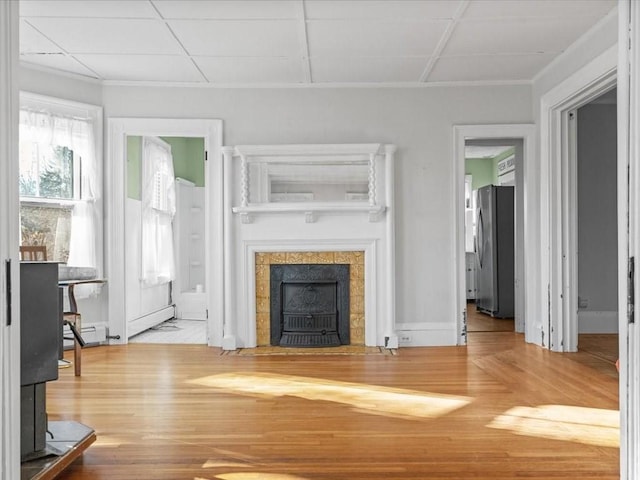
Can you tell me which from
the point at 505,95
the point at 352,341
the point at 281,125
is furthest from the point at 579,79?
the point at 352,341

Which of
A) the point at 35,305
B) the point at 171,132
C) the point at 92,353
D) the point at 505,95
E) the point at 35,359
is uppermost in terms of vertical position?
the point at 505,95

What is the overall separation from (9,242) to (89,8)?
274 centimetres

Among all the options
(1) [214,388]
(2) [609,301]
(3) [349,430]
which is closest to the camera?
(3) [349,430]

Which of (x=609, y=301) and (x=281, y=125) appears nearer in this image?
(x=281, y=125)

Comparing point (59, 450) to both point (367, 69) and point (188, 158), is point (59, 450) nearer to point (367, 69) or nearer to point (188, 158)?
point (367, 69)

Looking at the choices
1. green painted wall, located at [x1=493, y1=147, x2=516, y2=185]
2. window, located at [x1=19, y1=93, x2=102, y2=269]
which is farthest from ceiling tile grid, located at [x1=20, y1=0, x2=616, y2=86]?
green painted wall, located at [x1=493, y1=147, x2=516, y2=185]

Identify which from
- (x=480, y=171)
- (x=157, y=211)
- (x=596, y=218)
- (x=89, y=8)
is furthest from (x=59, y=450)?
(x=480, y=171)

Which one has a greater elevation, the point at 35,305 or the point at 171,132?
the point at 171,132

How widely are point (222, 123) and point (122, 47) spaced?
118 centimetres

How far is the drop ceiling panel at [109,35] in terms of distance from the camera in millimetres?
3768

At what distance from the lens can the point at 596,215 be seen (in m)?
5.77

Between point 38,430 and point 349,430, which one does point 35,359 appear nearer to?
point 38,430

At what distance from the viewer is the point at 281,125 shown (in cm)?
520

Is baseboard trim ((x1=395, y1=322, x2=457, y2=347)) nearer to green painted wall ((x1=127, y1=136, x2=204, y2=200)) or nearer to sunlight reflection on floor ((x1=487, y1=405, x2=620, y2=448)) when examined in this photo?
sunlight reflection on floor ((x1=487, y1=405, x2=620, y2=448))
